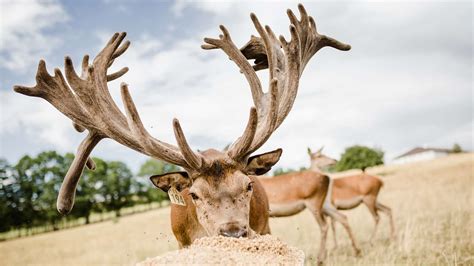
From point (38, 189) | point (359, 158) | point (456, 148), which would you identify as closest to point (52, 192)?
point (38, 189)

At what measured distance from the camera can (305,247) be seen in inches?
376

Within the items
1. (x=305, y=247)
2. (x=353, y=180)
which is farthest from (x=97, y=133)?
(x=353, y=180)

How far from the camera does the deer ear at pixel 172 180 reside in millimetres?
3770

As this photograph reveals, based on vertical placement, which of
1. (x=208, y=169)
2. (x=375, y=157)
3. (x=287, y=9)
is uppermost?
(x=287, y=9)

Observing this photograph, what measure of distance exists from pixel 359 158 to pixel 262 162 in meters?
66.5

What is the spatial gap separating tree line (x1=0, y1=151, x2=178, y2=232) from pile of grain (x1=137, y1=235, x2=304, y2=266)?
4960 cm

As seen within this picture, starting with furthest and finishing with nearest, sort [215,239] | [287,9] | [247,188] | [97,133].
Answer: [287,9]
[97,133]
[247,188]
[215,239]

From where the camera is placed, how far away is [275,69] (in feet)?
16.6

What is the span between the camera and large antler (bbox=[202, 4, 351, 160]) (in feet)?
12.4

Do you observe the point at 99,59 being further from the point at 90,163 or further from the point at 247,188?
the point at 247,188

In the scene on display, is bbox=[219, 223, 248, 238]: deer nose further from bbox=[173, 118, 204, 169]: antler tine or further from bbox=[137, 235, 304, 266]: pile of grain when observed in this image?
bbox=[173, 118, 204, 169]: antler tine

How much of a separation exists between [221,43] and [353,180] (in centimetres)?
867

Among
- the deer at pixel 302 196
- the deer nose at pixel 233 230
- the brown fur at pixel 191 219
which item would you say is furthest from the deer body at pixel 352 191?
the deer nose at pixel 233 230

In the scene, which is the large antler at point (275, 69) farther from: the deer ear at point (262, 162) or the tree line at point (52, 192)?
the tree line at point (52, 192)
